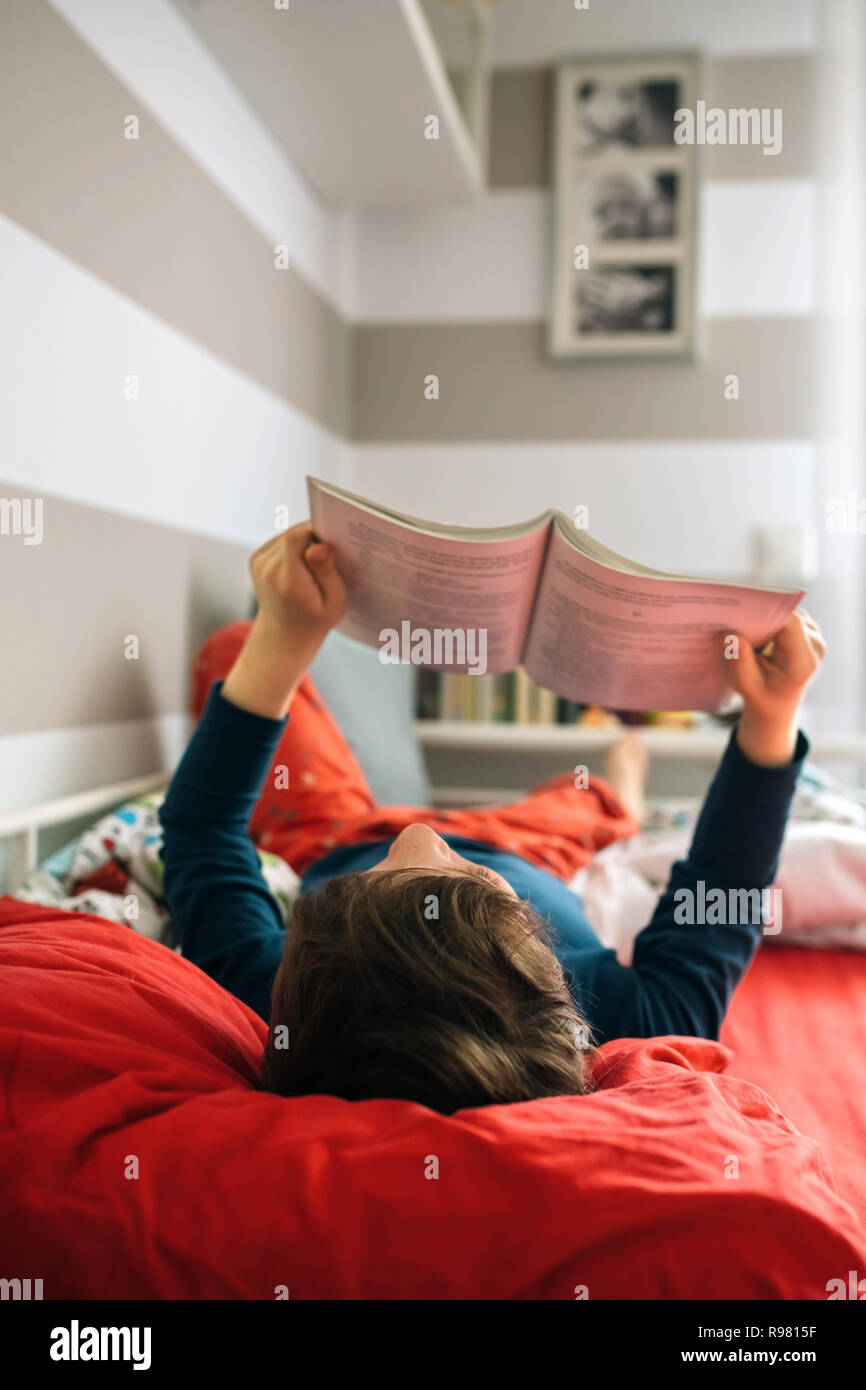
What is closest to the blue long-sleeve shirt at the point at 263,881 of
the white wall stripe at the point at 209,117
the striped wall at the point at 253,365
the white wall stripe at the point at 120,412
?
the striped wall at the point at 253,365

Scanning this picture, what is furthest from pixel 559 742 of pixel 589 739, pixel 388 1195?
pixel 388 1195

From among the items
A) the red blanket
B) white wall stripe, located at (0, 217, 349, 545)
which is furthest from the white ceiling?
the red blanket

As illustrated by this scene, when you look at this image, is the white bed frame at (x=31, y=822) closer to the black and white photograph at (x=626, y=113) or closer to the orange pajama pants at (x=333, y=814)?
the orange pajama pants at (x=333, y=814)

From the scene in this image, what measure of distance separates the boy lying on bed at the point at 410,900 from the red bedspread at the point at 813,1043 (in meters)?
0.13

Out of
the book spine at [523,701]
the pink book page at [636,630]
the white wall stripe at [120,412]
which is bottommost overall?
the book spine at [523,701]

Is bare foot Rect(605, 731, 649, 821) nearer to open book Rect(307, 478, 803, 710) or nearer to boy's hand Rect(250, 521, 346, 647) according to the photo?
open book Rect(307, 478, 803, 710)

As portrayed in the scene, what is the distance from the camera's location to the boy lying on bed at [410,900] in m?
0.59

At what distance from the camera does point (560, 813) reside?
5.26 ft

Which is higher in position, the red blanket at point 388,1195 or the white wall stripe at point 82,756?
the white wall stripe at point 82,756

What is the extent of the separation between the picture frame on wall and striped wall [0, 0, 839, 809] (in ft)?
0.17

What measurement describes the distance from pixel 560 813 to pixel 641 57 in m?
1.68

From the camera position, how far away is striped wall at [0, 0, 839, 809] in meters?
1.20

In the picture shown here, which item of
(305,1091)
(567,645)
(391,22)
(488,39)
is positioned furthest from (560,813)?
(488,39)

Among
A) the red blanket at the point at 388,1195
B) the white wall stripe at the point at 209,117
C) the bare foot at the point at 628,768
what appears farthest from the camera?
the bare foot at the point at 628,768
